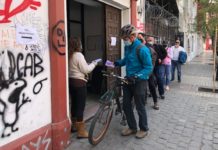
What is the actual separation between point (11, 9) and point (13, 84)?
87 centimetres

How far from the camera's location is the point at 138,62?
4574mm

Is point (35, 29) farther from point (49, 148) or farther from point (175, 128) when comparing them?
point (175, 128)

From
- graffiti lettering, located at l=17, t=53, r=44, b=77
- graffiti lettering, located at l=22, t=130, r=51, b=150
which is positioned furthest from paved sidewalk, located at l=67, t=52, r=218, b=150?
graffiti lettering, located at l=17, t=53, r=44, b=77

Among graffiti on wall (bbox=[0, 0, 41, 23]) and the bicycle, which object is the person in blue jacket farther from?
graffiti on wall (bbox=[0, 0, 41, 23])

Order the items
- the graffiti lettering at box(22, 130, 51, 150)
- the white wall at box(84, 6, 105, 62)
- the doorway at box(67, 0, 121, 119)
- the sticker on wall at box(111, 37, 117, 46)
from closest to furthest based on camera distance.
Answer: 1. the graffiti lettering at box(22, 130, 51, 150)
2. the sticker on wall at box(111, 37, 117, 46)
3. the doorway at box(67, 0, 121, 119)
4. the white wall at box(84, 6, 105, 62)

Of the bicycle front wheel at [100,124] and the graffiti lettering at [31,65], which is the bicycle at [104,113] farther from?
the graffiti lettering at [31,65]

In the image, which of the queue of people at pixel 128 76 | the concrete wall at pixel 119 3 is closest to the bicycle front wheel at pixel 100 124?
the queue of people at pixel 128 76

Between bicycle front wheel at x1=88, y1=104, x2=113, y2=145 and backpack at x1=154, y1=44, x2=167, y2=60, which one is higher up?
backpack at x1=154, y1=44, x2=167, y2=60

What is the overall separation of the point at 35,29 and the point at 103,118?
6.10 ft

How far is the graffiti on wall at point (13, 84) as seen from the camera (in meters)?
3.09

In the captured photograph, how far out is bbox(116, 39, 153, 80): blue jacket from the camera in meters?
4.43

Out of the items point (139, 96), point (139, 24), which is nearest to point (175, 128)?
point (139, 96)

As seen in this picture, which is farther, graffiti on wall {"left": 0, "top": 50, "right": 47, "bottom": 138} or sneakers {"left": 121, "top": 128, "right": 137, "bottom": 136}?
sneakers {"left": 121, "top": 128, "right": 137, "bottom": 136}

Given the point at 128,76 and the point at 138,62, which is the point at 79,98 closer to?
the point at 128,76
